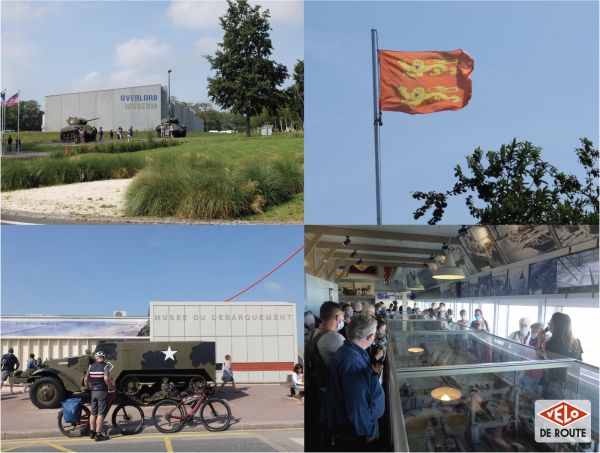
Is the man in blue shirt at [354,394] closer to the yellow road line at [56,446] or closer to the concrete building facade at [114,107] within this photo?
the yellow road line at [56,446]

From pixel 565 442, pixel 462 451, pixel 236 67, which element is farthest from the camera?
pixel 236 67

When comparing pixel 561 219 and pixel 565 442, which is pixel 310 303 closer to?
pixel 565 442

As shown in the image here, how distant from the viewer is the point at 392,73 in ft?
23.4

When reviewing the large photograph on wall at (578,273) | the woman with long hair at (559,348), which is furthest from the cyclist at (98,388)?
the large photograph on wall at (578,273)

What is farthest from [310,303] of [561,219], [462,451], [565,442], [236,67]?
[561,219]

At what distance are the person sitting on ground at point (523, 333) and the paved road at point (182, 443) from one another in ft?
5.53

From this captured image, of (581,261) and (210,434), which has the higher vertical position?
(581,261)

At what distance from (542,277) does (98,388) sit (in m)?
3.36

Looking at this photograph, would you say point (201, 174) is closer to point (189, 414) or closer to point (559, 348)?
point (189, 414)

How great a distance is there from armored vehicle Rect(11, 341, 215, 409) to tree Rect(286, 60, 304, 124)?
269 centimetres

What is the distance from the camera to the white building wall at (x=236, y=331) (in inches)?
222

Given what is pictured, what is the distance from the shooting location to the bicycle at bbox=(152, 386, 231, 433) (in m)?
5.64

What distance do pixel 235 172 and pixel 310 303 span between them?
6.83ft

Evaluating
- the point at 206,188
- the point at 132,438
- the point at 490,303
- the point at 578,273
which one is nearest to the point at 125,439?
the point at 132,438
